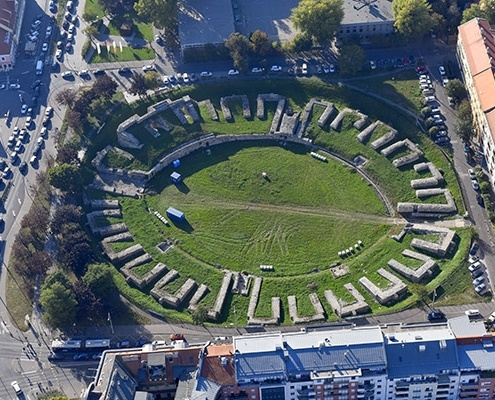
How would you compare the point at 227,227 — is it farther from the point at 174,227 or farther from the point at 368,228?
the point at 368,228

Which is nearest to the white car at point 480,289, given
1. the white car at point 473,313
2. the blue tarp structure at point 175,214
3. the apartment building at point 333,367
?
the white car at point 473,313

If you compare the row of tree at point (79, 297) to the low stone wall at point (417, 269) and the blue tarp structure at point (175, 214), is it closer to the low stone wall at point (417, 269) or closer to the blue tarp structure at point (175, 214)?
the blue tarp structure at point (175, 214)

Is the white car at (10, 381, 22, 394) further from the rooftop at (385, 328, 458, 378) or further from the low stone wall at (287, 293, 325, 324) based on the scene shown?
the rooftop at (385, 328, 458, 378)

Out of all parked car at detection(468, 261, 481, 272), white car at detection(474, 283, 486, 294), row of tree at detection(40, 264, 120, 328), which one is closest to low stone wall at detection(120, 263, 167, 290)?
row of tree at detection(40, 264, 120, 328)

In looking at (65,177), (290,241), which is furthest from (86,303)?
(290,241)

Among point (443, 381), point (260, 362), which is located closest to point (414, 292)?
point (443, 381)

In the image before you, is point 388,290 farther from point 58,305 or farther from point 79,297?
point 58,305
